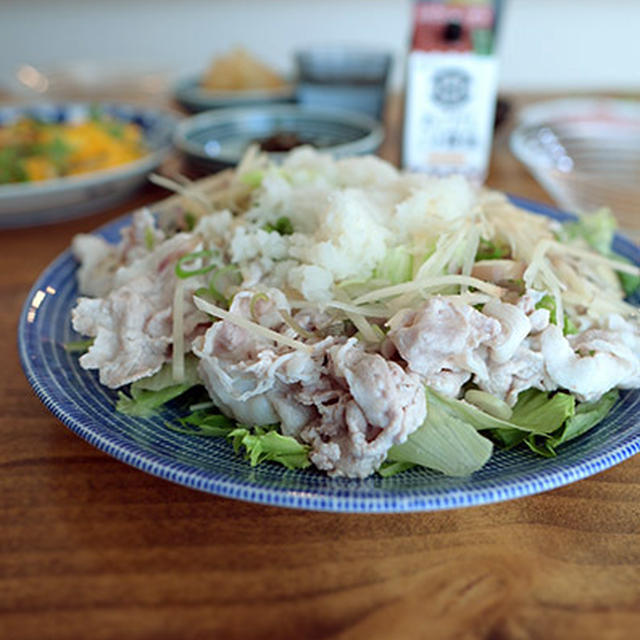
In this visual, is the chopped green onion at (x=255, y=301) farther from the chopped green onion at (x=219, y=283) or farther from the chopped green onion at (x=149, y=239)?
the chopped green onion at (x=149, y=239)

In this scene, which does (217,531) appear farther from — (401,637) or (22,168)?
(22,168)

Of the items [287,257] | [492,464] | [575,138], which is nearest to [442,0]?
[575,138]

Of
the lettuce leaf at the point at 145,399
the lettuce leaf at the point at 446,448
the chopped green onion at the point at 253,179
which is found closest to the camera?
the lettuce leaf at the point at 446,448

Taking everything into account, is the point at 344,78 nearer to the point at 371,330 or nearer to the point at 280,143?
the point at 280,143

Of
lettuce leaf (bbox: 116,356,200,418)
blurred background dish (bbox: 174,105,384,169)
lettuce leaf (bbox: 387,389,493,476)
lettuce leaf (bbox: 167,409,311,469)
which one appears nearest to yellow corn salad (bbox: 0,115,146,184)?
blurred background dish (bbox: 174,105,384,169)

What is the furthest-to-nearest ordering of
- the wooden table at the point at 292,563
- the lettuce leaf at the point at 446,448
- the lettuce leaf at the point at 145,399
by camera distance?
the lettuce leaf at the point at 145,399 → the lettuce leaf at the point at 446,448 → the wooden table at the point at 292,563

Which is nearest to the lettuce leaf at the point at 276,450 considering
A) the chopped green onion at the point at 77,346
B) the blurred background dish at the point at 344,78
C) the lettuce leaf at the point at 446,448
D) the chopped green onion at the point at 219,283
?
the lettuce leaf at the point at 446,448

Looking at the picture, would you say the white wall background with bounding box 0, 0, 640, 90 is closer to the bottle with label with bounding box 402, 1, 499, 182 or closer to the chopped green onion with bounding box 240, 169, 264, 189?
the bottle with label with bounding box 402, 1, 499, 182

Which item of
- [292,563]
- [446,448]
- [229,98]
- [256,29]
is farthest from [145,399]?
[256,29]
